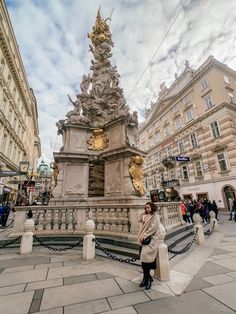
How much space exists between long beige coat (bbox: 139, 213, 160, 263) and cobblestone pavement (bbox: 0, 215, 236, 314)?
0.55m

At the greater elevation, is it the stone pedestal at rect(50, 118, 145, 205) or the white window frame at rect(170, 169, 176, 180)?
the white window frame at rect(170, 169, 176, 180)

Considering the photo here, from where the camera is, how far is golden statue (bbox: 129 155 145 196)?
24.6ft

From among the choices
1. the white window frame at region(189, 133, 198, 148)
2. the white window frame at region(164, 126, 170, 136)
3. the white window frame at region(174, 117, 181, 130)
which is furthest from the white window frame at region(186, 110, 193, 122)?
the white window frame at region(164, 126, 170, 136)

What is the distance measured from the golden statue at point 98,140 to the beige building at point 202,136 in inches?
424

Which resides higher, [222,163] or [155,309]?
[222,163]

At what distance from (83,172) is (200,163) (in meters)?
22.7

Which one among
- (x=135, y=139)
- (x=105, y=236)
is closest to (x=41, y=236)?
(x=105, y=236)

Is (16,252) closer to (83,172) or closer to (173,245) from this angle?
(83,172)

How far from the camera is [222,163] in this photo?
22.6 m

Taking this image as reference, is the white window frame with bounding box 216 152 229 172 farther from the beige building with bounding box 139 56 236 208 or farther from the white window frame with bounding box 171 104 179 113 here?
the white window frame with bounding box 171 104 179 113

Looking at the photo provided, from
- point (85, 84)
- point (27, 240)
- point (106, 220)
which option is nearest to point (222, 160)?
point (85, 84)

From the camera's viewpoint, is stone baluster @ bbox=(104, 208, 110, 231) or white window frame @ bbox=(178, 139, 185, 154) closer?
stone baluster @ bbox=(104, 208, 110, 231)

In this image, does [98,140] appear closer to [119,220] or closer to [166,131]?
[119,220]

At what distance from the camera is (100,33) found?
43.2 ft
